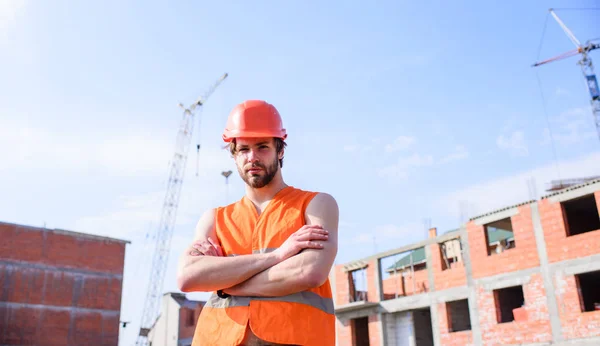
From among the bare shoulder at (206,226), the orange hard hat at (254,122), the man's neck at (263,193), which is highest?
the orange hard hat at (254,122)

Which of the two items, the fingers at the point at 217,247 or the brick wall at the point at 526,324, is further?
the brick wall at the point at 526,324

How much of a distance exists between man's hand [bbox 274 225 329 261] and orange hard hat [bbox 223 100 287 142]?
0.41m

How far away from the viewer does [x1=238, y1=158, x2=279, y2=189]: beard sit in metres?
2.23

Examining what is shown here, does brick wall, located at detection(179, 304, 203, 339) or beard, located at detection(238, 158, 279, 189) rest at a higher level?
brick wall, located at detection(179, 304, 203, 339)

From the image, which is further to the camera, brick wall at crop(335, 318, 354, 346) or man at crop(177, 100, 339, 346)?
brick wall at crop(335, 318, 354, 346)

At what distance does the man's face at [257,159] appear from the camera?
2.22 metres

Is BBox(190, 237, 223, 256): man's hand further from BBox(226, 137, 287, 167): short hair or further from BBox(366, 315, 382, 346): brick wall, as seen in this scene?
BBox(366, 315, 382, 346): brick wall

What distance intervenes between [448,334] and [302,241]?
25.4 metres

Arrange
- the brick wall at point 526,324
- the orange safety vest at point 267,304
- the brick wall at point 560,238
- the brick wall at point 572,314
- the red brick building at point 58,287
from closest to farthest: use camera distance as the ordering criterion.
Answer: the orange safety vest at point 267,304 < the brick wall at point 572,314 < the brick wall at point 560,238 < the brick wall at point 526,324 < the red brick building at point 58,287

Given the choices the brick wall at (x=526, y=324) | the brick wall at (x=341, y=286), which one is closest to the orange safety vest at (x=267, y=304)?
the brick wall at (x=526, y=324)

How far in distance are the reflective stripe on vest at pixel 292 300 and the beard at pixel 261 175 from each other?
1.52ft

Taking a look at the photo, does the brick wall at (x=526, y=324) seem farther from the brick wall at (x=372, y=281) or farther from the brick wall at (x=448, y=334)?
the brick wall at (x=372, y=281)

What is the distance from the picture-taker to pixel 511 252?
78.0ft

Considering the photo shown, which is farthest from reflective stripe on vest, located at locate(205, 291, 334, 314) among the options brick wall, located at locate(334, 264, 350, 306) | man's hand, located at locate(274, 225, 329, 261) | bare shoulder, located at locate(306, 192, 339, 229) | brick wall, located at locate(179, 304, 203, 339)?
brick wall, located at locate(179, 304, 203, 339)
